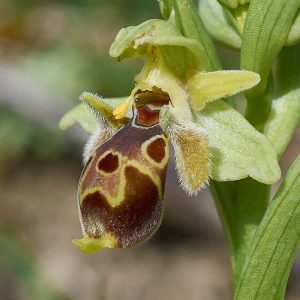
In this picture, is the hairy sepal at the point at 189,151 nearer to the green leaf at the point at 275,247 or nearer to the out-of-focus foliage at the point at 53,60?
the green leaf at the point at 275,247

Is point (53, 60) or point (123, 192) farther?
point (53, 60)

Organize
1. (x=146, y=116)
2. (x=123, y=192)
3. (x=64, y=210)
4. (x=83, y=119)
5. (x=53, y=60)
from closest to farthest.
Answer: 1. (x=123, y=192)
2. (x=146, y=116)
3. (x=83, y=119)
4. (x=64, y=210)
5. (x=53, y=60)

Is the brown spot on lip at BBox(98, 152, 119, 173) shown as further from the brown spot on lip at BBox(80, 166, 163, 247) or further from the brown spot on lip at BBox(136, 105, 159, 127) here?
the brown spot on lip at BBox(136, 105, 159, 127)

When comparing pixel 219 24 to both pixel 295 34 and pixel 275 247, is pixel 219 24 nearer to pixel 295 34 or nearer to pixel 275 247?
pixel 295 34

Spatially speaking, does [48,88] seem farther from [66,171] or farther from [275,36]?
[275,36]

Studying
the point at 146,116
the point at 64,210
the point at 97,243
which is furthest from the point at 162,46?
the point at 64,210

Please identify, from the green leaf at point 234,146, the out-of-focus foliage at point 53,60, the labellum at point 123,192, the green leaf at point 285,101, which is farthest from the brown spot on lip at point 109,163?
the out-of-focus foliage at point 53,60
